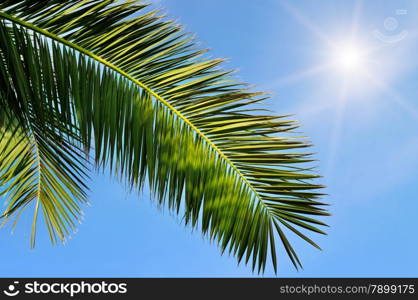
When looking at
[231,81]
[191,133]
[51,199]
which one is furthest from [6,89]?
[51,199]

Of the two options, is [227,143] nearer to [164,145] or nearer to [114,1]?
[164,145]

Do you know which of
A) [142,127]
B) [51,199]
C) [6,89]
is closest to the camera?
[6,89]

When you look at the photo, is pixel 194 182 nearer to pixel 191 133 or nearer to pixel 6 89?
pixel 191 133

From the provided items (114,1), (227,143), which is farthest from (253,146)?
(114,1)

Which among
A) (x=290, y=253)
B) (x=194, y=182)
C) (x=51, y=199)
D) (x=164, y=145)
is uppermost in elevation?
(x=51, y=199)

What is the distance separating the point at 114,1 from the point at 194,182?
117 cm

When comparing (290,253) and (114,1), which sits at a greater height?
(114,1)

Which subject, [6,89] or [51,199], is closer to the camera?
[6,89]

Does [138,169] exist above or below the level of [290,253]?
above

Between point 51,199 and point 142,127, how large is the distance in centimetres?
187

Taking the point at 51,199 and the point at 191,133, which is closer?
the point at 191,133

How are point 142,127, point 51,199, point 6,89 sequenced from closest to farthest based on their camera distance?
point 6,89, point 142,127, point 51,199

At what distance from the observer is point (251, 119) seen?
2.68m

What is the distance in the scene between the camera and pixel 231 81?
2.74 metres
